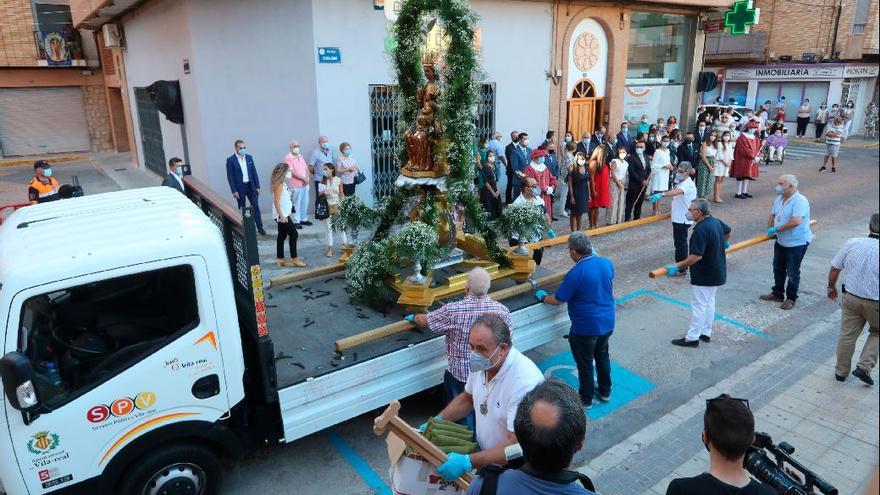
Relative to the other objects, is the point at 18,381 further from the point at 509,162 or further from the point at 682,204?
the point at 509,162

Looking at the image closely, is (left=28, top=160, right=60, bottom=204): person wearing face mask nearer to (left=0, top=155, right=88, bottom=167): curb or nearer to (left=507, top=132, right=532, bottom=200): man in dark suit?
(left=507, top=132, right=532, bottom=200): man in dark suit

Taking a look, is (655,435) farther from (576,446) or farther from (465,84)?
(465,84)

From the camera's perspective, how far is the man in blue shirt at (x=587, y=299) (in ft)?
17.4

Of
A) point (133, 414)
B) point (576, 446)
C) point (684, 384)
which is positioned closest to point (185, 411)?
point (133, 414)

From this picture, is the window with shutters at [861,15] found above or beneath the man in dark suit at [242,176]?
above

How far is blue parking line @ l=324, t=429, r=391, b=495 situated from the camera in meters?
4.63

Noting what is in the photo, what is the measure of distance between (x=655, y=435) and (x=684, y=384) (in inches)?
44.2

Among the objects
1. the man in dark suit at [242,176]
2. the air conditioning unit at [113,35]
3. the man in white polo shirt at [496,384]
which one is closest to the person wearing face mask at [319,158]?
the man in dark suit at [242,176]

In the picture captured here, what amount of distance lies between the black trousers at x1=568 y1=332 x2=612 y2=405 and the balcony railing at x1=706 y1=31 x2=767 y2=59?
3012 centimetres

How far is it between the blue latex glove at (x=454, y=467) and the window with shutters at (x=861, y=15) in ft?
108

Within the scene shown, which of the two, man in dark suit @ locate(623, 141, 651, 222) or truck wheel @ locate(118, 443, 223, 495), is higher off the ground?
man in dark suit @ locate(623, 141, 651, 222)

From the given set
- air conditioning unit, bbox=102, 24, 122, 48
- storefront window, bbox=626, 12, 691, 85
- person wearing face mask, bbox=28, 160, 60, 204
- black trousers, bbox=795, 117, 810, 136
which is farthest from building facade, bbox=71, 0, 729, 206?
black trousers, bbox=795, 117, 810, 136

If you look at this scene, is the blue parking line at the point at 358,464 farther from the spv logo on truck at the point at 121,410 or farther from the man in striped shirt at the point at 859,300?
the man in striped shirt at the point at 859,300

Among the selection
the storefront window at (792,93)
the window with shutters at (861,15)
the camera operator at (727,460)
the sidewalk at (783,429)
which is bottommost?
the sidewalk at (783,429)
